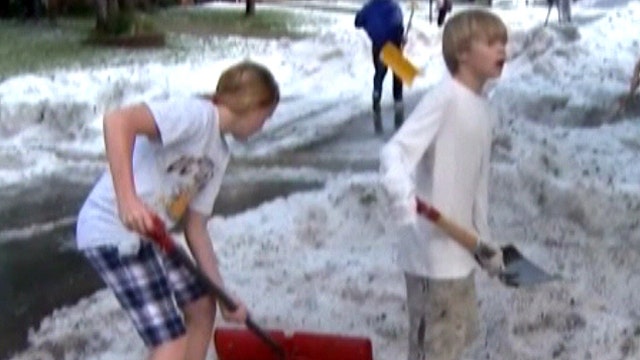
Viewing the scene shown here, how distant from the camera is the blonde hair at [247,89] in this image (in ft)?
13.8

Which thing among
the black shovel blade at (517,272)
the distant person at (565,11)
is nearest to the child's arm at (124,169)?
the black shovel blade at (517,272)

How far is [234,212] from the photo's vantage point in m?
8.36

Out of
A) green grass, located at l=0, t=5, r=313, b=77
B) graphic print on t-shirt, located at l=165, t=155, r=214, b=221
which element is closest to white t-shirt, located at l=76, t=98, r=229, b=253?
graphic print on t-shirt, located at l=165, t=155, r=214, b=221

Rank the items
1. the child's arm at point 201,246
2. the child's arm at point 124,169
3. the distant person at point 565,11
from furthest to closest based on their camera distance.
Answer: the distant person at point 565,11 → the child's arm at point 201,246 → the child's arm at point 124,169

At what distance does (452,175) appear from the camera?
4.43 meters

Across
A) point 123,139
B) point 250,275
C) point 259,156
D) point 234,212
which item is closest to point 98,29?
point 259,156

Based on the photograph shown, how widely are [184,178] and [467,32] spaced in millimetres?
1021

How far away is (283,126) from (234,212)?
421 centimetres

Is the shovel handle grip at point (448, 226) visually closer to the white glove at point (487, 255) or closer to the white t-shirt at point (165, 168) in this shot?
the white glove at point (487, 255)

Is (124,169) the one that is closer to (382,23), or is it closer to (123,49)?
→ (382,23)

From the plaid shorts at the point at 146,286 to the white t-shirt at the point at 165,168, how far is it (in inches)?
2.0

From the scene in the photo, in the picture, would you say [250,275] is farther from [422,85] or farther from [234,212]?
[422,85]

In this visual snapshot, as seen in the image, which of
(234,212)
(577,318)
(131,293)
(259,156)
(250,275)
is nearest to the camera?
(131,293)

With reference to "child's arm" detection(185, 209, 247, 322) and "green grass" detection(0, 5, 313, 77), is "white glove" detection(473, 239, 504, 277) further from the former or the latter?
"green grass" detection(0, 5, 313, 77)
